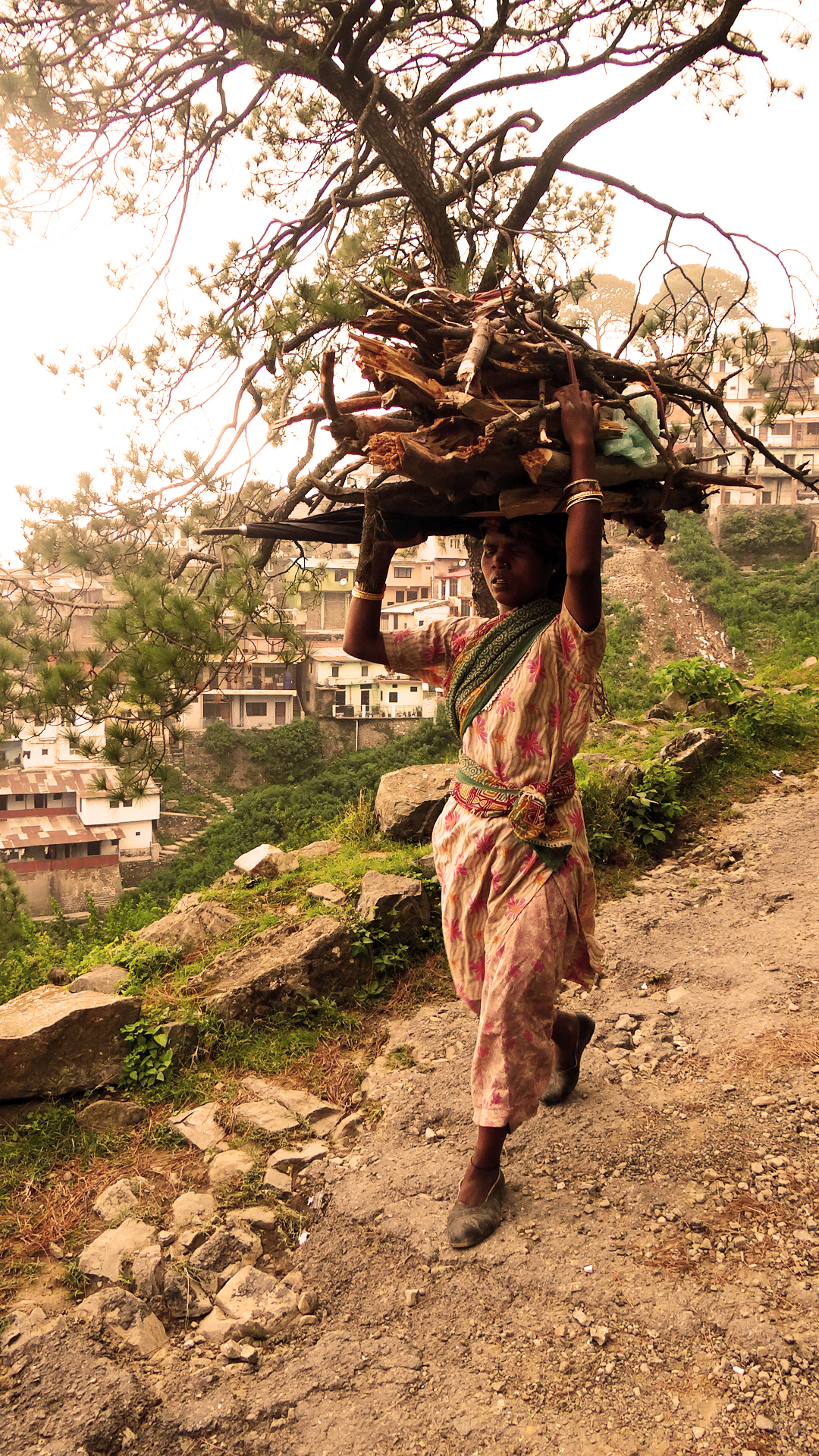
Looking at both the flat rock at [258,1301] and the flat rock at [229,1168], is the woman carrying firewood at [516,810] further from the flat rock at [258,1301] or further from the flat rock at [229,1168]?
the flat rock at [229,1168]

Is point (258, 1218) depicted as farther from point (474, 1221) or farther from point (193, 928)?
point (193, 928)

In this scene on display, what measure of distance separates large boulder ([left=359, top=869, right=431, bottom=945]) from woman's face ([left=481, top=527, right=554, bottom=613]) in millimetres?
1895

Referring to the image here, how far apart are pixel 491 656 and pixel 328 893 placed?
7.19ft

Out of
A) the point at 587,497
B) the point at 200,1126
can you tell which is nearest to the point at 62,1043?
the point at 200,1126

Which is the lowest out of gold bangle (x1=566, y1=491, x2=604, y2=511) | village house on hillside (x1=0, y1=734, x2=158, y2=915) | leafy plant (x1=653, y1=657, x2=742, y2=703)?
village house on hillside (x1=0, y1=734, x2=158, y2=915)

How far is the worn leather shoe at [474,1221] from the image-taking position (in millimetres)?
2127

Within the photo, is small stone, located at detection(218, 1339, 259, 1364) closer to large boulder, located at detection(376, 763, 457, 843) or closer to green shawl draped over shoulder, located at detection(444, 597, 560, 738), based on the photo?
green shawl draped over shoulder, located at detection(444, 597, 560, 738)

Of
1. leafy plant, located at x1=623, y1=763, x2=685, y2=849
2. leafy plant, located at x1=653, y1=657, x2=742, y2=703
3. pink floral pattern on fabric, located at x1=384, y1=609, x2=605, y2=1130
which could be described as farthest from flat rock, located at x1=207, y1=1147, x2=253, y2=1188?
leafy plant, located at x1=653, y1=657, x2=742, y2=703

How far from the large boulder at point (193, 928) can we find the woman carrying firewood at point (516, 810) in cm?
195

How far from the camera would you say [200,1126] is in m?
Result: 2.83

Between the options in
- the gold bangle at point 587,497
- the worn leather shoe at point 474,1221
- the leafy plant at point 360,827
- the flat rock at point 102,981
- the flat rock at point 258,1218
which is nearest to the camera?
the gold bangle at point 587,497

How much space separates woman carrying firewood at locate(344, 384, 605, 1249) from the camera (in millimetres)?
2012

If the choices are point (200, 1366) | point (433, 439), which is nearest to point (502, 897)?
point (433, 439)

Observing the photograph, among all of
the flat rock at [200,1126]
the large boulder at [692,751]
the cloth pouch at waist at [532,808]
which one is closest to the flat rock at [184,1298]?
the flat rock at [200,1126]
